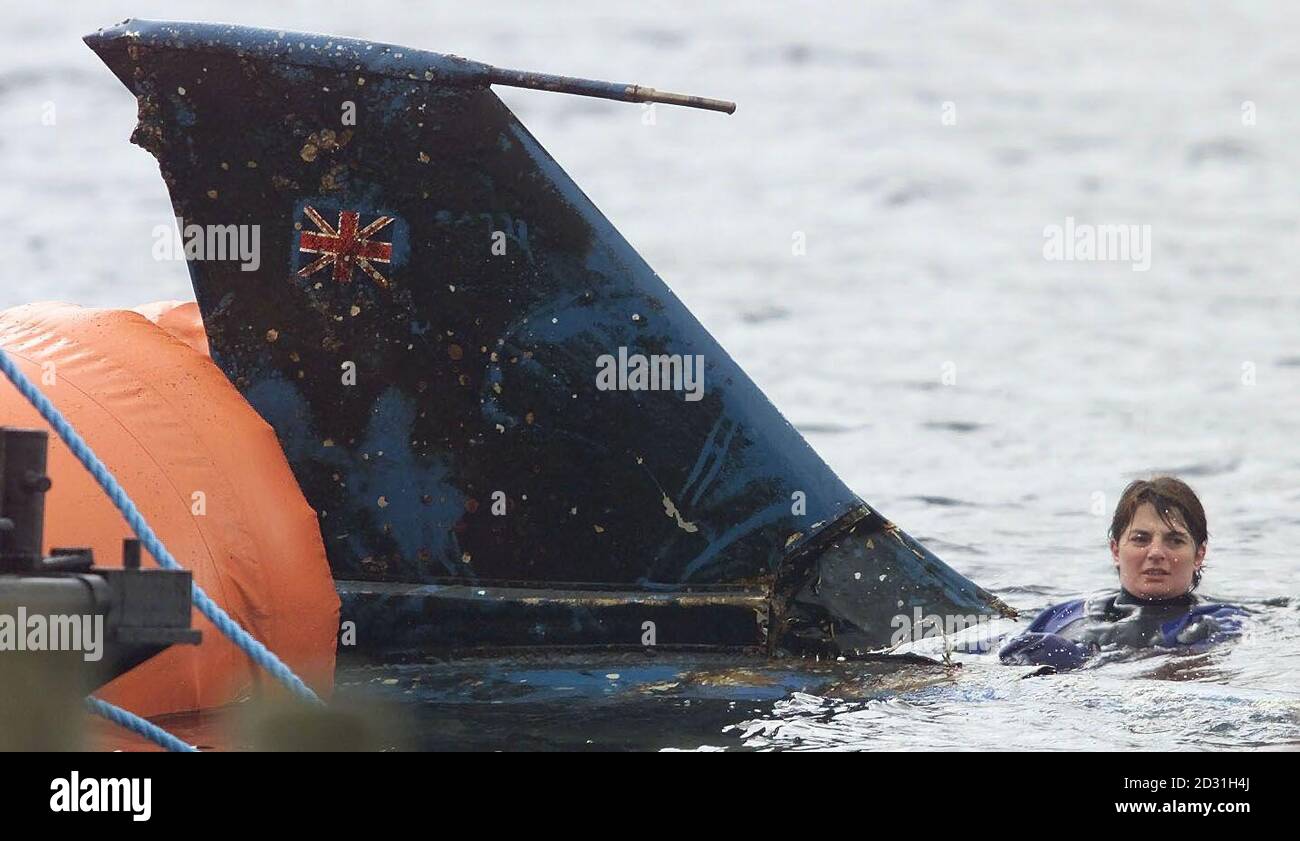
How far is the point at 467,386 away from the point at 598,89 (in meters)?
0.89

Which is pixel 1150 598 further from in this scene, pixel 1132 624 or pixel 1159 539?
pixel 1132 624

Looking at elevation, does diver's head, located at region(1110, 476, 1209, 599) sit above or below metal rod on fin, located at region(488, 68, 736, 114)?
below

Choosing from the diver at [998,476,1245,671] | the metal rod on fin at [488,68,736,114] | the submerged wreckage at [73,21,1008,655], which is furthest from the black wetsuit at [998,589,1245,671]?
the metal rod on fin at [488,68,736,114]

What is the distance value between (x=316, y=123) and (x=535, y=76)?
0.64 m

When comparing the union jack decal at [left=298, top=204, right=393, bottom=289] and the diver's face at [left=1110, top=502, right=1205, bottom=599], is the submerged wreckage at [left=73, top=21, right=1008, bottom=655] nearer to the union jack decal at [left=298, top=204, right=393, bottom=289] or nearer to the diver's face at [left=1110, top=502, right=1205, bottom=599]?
the union jack decal at [left=298, top=204, right=393, bottom=289]

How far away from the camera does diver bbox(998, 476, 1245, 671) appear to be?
5625 millimetres

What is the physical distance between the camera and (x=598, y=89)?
15.6 feet

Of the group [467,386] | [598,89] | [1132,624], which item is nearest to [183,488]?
[467,386]

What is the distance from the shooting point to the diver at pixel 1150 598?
562 centimetres

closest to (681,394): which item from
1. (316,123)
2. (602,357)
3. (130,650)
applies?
(602,357)

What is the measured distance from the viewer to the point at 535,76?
4699 mm

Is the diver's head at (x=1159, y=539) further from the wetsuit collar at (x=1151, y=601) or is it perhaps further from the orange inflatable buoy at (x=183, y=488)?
the orange inflatable buoy at (x=183, y=488)
